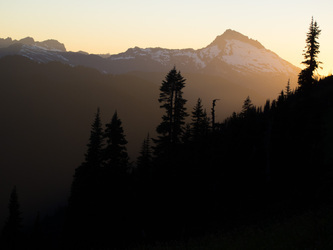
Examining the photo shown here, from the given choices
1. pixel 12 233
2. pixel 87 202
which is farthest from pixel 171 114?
pixel 12 233

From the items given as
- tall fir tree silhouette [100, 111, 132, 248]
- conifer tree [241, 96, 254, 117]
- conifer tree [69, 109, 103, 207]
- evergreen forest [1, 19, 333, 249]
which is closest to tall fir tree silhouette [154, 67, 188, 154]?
evergreen forest [1, 19, 333, 249]

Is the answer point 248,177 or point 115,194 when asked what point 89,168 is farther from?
point 248,177

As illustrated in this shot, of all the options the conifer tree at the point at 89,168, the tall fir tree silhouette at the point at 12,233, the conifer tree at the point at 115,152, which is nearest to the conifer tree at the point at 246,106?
the conifer tree at the point at 115,152

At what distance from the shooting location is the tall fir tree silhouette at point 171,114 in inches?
1215

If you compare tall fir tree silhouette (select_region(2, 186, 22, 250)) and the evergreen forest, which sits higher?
the evergreen forest

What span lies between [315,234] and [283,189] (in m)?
14.7

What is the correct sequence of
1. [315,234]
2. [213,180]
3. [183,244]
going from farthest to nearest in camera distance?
[213,180]
[183,244]
[315,234]

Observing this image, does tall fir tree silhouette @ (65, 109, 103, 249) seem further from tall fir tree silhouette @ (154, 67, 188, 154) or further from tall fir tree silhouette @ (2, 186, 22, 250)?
tall fir tree silhouette @ (2, 186, 22, 250)

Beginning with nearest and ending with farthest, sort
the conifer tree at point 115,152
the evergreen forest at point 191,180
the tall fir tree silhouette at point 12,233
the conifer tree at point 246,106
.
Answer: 1. the evergreen forest at point 191,180
2. the conifer tree at point 115,152
3. the tall fir tree silhouette at point 12,233
4. the conifer tree at point 246,106

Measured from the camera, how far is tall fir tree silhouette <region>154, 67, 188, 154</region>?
30.9 m

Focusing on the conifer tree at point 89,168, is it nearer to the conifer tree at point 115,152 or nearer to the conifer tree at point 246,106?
the conifer tree at point 115,152

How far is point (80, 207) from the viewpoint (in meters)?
31.3

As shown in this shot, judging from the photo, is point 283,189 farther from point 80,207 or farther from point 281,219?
point 80,207

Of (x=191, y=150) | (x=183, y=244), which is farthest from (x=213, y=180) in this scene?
(x=183, y=244)
